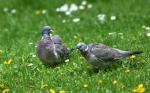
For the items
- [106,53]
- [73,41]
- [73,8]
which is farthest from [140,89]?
[73,8]

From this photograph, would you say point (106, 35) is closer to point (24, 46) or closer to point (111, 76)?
point (24, 46)

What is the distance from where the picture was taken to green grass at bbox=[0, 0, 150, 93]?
10234 millimetres

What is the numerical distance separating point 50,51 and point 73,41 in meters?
2.07

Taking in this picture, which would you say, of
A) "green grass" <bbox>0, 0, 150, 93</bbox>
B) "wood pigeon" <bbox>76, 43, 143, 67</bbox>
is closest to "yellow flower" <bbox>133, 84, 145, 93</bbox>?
"green grass" <bbox>0, 0, 150, 93</bbox>

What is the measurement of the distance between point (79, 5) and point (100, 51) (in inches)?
308

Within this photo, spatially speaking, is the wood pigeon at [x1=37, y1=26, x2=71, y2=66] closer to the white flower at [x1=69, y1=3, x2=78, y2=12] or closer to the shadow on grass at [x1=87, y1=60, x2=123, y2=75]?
the shadow on grass at [x1=87, y1=60, x2=123, y2=75]

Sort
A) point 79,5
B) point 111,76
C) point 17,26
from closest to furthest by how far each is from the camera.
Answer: point 111,76 → point 17,26 → point 79,5

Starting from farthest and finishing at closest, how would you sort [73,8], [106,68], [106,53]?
[73,8]
[106,68]
[106,53]

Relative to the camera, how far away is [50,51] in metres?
11.8

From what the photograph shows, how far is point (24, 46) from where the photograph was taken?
14.0m

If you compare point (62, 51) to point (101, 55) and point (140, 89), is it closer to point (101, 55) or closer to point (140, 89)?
point (101, 55)

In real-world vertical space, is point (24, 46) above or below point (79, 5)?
below

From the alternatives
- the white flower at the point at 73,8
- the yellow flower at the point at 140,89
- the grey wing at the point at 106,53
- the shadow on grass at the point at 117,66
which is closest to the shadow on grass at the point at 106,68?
the shadow on grass at the point at 117,66

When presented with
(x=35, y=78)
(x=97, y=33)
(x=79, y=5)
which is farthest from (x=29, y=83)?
(x=79, y=5)
